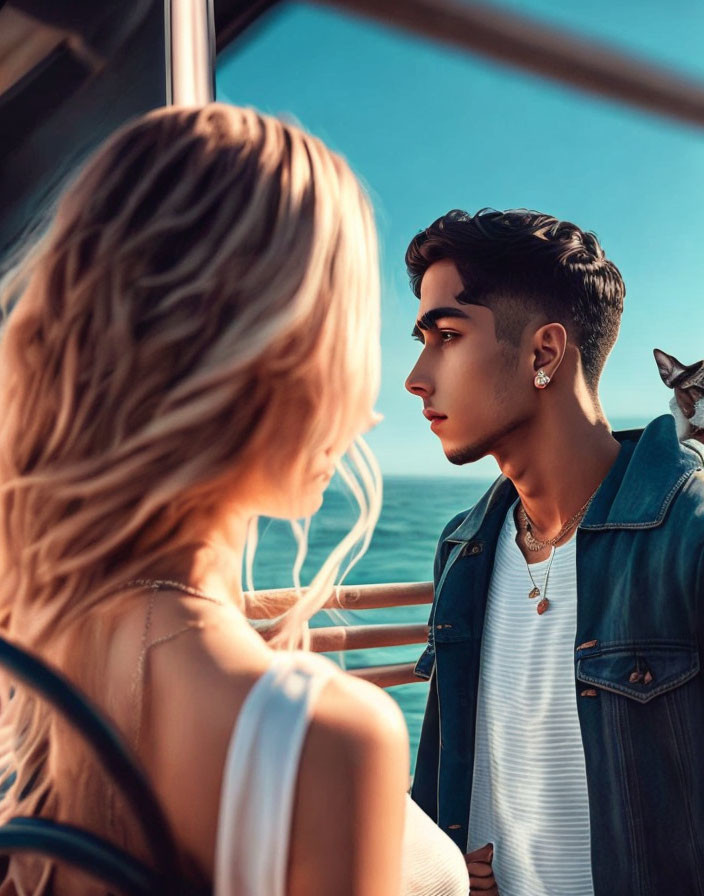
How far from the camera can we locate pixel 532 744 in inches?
59.7

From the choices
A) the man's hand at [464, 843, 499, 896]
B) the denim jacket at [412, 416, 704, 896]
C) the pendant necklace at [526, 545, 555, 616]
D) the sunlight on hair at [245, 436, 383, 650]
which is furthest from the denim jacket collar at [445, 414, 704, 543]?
the sunlight on hair at [245, 436, 383, 650]

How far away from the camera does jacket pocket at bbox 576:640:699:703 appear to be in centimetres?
139

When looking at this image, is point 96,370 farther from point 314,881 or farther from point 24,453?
point 314,881

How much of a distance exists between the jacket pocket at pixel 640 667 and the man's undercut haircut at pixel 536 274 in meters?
0.58

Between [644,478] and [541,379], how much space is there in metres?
0.29

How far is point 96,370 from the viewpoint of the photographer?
56 centimetres

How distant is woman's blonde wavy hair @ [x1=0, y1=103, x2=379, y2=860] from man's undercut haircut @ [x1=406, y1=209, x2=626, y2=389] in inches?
46.2

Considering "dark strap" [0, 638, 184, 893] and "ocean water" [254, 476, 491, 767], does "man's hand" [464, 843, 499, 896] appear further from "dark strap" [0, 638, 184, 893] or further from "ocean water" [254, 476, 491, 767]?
"ocean water" [254, 476, 491, 767]

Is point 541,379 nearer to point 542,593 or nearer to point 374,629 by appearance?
point 542,593

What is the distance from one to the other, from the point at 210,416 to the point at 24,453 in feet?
0.48

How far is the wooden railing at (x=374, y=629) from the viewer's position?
A: 191 centimetres

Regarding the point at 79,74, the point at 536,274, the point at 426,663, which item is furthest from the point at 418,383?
the point at 79,74

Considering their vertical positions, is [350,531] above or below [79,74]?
below

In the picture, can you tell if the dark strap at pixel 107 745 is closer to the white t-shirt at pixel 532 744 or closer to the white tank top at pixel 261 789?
the white tank top at pixel 261 789
